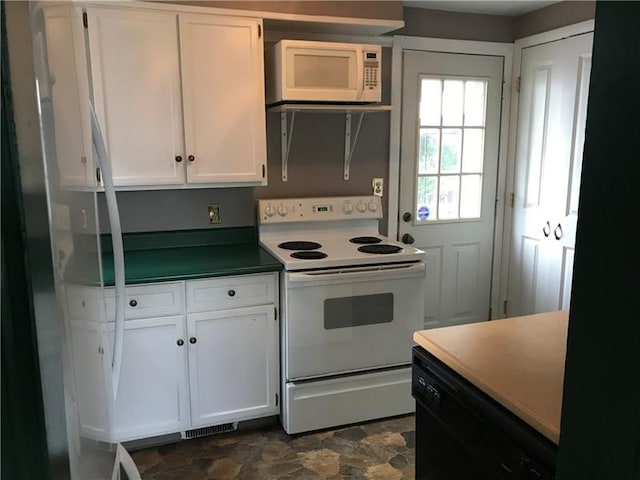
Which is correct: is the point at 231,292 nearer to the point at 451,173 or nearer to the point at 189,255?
the point at 189,255

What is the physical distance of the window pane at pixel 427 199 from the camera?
138 inches

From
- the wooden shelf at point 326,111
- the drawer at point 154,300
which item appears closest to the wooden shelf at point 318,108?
the wooden shelf at point 326,111

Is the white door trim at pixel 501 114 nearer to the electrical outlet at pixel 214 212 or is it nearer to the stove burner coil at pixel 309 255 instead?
the stove burner coil at pixel 309 255

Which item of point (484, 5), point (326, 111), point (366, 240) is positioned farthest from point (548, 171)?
point (326, 111)

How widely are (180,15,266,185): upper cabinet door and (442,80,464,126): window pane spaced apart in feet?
4.48

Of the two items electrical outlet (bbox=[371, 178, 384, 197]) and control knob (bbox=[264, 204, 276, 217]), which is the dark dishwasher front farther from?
electrical outlet (bbox=[371, 178, 384, 197])

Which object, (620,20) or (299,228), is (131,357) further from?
(620,20)

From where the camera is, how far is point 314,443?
2.64 meters

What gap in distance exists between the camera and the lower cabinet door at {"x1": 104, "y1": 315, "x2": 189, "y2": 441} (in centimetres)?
241

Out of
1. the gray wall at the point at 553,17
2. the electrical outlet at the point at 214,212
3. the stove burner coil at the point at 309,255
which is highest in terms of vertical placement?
the gray wall at the point at 553,17

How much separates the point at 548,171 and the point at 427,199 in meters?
0.75

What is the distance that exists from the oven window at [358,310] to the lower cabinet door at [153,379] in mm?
705

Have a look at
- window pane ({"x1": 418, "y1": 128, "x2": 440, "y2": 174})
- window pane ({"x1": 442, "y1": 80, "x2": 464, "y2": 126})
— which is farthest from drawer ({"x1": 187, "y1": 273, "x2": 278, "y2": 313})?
window pane ({"x1": 442, "y1": 80, "x2": 464, "y2": 126})

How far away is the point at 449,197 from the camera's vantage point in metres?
3.57
